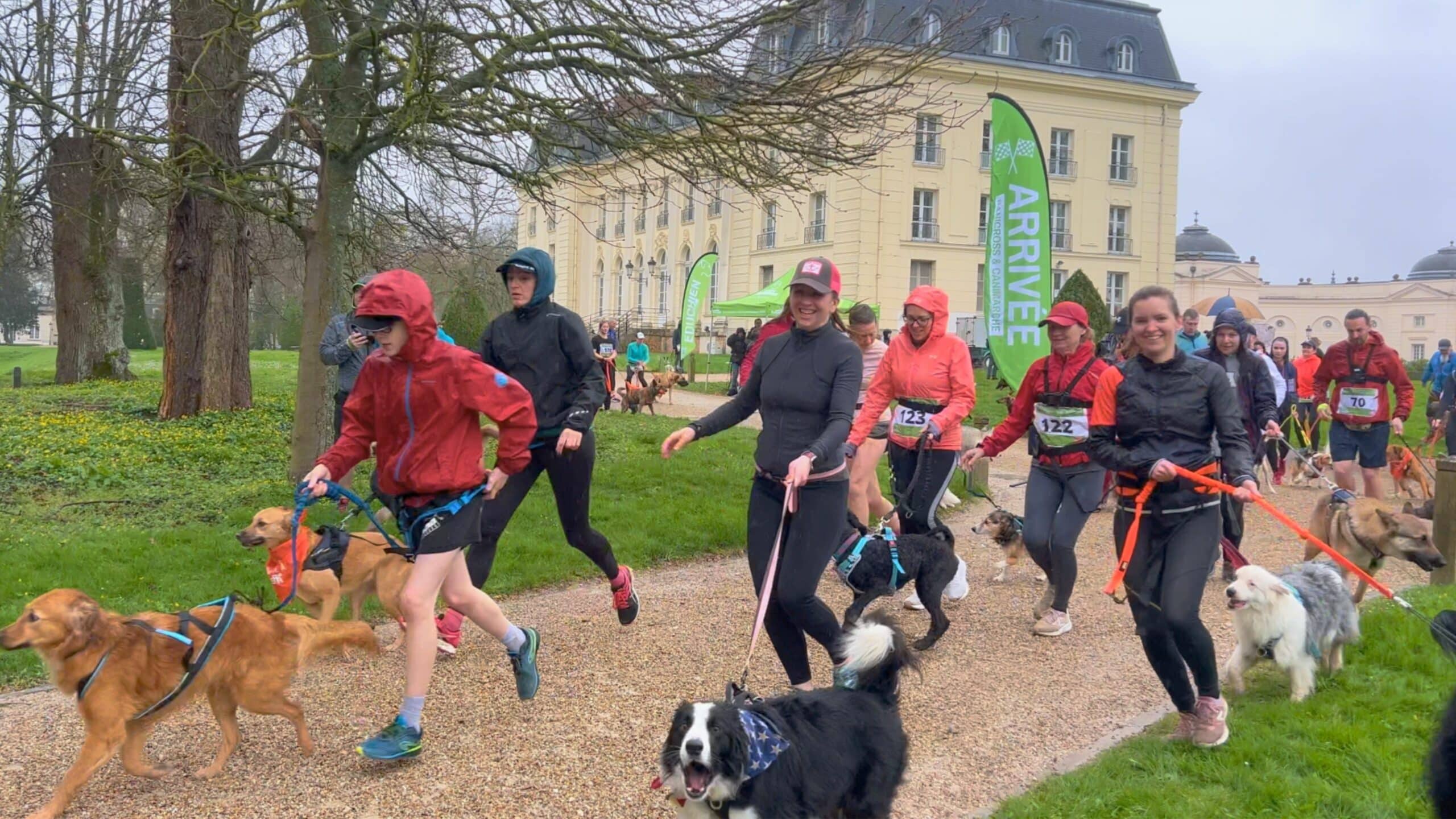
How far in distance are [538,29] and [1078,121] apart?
135 feet

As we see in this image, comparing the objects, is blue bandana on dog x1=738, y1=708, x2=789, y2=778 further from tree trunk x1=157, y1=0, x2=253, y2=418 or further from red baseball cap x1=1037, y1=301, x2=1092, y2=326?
tree trunk x1=157, y1=0, x2=253, y2=418

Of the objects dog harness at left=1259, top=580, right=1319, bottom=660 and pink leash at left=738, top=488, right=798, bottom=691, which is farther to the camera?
dog harness at left=1259, top=580, right=1319, bottom=660

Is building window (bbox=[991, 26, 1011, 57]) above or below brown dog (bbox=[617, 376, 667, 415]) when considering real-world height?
above

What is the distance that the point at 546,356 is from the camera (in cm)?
589

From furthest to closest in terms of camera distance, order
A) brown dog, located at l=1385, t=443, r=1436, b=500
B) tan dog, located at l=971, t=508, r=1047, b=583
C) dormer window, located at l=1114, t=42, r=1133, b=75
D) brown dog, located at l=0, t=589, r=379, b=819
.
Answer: dormer window, located at l=1114, t=42, r=1133, b=75
brown dog, located at l=1385, t=443, r=1436, b=500
tan dog, located at l=971, t=508, r=1047, b=583
brown dog, located at l=0, t=589, r=379, b=819

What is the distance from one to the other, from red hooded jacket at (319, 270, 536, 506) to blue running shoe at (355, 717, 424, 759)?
0.96 meters

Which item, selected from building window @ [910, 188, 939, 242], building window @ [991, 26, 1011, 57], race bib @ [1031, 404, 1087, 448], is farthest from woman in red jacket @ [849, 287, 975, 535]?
building window @ [991, 26, 1011, 57]

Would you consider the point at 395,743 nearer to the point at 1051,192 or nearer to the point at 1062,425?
the point at 1062,425

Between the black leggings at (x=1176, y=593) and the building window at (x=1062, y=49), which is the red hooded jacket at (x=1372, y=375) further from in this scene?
the building window at (x=1062, y=49)

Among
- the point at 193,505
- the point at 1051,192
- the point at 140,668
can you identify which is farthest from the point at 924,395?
the point at 1051,192

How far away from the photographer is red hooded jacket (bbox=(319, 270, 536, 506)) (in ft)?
14.4

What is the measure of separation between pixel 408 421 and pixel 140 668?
1383 mm

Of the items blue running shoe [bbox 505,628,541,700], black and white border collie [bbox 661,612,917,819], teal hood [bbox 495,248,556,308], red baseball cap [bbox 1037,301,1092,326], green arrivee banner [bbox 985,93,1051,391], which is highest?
green arrivee banner [bbox 985,93,1051,391]

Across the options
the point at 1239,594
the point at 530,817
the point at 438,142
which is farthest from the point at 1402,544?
the point at 438,142
